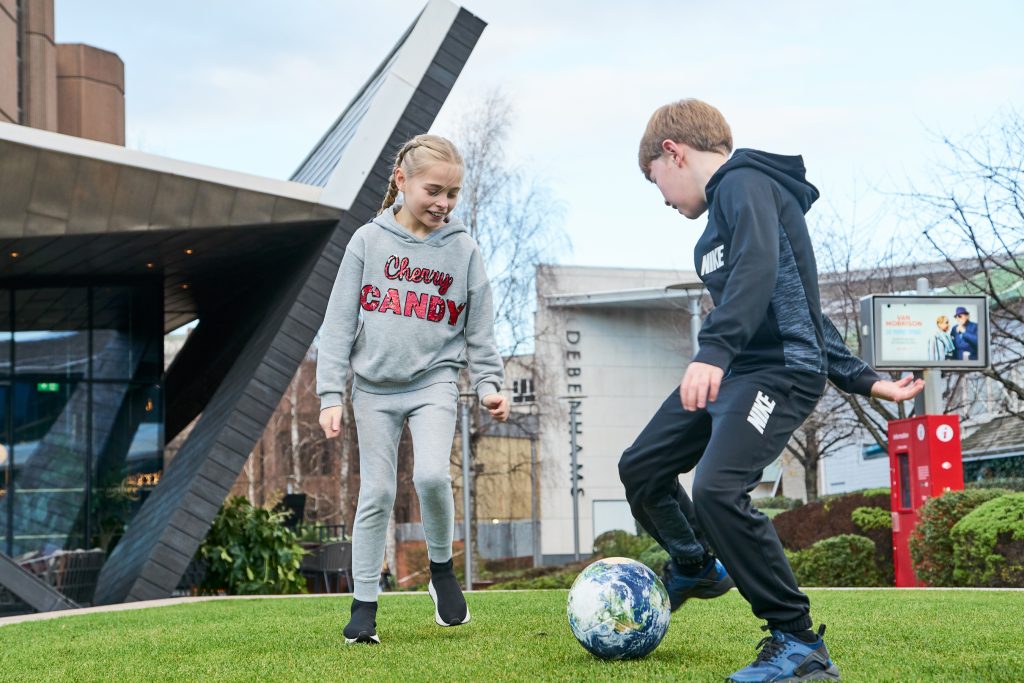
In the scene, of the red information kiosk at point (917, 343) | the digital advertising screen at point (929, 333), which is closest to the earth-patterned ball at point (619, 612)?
the red information kiosk at point (917, 343)

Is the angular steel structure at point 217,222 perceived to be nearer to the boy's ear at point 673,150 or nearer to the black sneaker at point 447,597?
the black sneaker at point 447,597

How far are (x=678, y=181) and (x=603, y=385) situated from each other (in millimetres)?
40491

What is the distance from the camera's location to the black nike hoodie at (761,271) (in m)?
3.55

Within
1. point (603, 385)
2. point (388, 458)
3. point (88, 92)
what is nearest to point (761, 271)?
point (388, 458)

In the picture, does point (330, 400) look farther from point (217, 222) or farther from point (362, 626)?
point (217, 222)

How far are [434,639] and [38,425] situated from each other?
47.3ft

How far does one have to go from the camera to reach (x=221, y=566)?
13.6 meters

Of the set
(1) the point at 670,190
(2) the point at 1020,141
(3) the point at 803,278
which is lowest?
(3) the point at 803,278

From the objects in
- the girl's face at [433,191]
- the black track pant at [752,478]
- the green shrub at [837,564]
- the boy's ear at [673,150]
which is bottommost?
the green shrub at [837,564]

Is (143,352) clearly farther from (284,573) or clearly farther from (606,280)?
(606,280)

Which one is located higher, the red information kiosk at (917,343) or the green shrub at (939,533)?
the red information kiosk at (917,343)

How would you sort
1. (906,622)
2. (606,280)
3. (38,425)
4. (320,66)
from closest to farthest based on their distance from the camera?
1. (906,622)
2. (38,425)
3. (320,66)
4. (606,280)

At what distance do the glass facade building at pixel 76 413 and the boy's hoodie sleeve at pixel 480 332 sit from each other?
538 inches

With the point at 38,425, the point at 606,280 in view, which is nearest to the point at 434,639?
the point at 38,425
